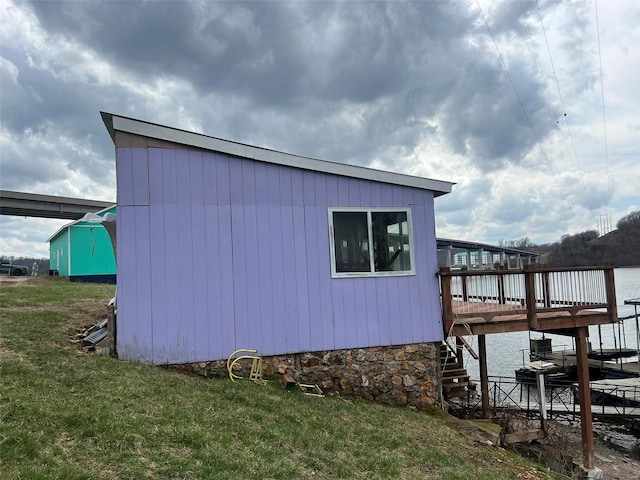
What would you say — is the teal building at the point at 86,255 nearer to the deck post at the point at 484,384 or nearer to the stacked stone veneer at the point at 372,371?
the stacked stone veneer at the point at 372,371

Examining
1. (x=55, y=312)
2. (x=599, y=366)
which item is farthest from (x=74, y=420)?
(x=599, y=366)

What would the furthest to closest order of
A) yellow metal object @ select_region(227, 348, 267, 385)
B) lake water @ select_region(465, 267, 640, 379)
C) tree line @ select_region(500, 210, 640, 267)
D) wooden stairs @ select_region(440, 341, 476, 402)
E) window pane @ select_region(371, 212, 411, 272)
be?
tree line @ select_region(500, 210, 640, 267)
lake water @ select_region(465, 267, 640, 379)
wooden stairs @ select_region(440, 341, 476, 402)
window pane @ select_region(371, 212, 411, 272)
yellow metal object @ select_region(227, 348, 267, 385)

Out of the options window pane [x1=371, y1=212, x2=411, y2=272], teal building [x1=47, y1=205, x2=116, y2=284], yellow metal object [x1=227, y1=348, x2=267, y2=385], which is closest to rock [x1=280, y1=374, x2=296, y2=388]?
yellow metal object [x1=227, y1=348, x2=267, y2=385]

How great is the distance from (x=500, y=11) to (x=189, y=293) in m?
11.2

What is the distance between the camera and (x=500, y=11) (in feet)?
39.8

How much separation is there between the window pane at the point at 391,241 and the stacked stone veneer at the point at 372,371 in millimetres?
1378

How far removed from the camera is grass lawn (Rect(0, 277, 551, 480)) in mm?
3264

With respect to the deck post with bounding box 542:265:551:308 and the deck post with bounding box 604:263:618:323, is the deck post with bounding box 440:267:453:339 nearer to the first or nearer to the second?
the deck post with bounding box 542:265:551:308

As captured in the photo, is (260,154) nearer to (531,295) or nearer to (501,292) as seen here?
(531,295)

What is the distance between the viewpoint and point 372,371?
7.38m

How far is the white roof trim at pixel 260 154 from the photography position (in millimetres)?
6648

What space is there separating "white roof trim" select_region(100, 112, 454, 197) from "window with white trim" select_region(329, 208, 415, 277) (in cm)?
56

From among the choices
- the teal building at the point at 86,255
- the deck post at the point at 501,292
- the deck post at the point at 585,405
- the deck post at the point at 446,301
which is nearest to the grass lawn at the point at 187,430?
the deck post at the point at 446,301

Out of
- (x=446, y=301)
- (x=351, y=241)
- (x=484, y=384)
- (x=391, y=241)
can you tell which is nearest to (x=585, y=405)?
(x=484, y=384)
